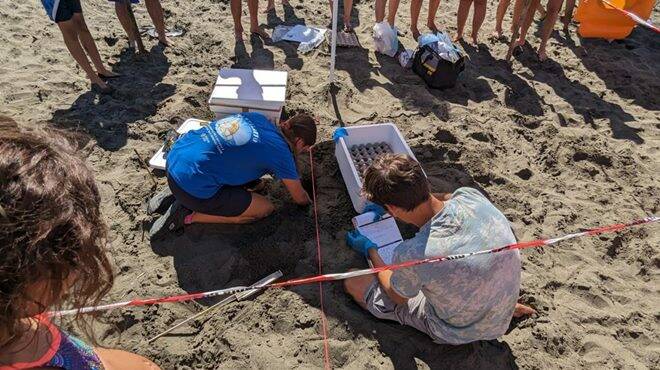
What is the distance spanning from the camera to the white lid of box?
374 centimetres

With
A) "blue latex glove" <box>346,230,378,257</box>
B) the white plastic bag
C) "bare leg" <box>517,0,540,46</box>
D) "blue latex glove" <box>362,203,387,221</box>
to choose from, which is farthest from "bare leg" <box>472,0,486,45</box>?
"blue latex glove" <box>346,230,378,257</box>

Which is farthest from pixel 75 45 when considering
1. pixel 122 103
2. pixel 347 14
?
pixel 347 14

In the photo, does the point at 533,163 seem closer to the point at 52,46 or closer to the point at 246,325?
the point at 246,325

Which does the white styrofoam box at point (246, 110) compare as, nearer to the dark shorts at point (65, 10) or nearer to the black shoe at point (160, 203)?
the black shoe at point (160, 203)

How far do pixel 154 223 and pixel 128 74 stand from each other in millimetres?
2300

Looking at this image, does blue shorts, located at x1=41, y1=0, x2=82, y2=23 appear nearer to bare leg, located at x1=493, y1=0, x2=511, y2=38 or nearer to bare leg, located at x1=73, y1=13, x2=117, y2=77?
bare leg, located at x1=73, y1=13, x2=117, y2=77

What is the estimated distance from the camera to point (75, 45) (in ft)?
14.0

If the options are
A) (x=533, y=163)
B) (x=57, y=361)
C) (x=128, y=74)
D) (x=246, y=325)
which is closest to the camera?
(x=57, y=361)

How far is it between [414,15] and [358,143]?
8.58 feet

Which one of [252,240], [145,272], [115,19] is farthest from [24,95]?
[252,240]

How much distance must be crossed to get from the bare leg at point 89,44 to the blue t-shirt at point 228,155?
7.10 ft

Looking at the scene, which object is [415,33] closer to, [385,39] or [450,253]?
[385,39]

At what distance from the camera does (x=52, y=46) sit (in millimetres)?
5047

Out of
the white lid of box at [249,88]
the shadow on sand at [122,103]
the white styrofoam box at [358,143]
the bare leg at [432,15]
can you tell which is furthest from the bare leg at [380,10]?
the shadow on sand at [122,103]
